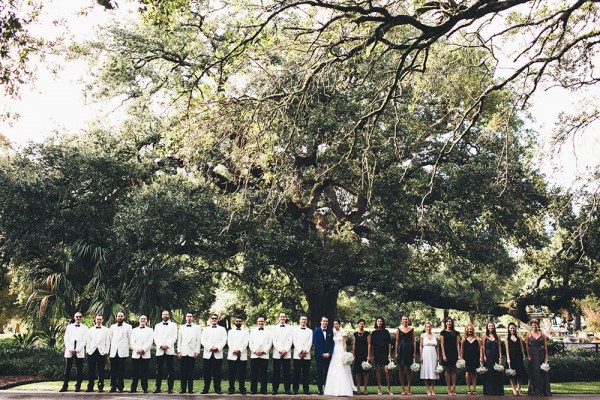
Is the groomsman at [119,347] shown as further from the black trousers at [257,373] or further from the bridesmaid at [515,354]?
the bridesmaid at [515,354]

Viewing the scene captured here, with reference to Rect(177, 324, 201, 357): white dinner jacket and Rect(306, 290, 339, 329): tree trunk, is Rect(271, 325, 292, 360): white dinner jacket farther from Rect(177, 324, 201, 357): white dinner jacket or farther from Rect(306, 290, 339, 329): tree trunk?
Rect(306, 290, 339, 329): tree trunk

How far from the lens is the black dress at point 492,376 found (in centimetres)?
1372

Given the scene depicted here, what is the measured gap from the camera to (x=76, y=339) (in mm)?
13797

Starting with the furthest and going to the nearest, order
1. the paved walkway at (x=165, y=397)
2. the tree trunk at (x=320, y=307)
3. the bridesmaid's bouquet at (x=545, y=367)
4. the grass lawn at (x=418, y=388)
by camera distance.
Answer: the tree trunk at (x=320, y=307), the grass lawn at (x=418, y=388), the bridesmaid's bouquet at (x=545, y=367), the paved walkway at (x=165, y=397)

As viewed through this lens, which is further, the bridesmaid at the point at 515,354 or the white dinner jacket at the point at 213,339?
the bridesmaid at the point at 515,354

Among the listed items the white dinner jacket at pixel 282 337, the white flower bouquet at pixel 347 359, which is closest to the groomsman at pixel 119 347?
the white dinner jacket at pixel 282 337

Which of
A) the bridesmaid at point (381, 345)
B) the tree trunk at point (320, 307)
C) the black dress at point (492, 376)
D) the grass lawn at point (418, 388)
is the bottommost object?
the grass lawn at point (418, 388)

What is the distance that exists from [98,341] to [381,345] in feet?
22.2

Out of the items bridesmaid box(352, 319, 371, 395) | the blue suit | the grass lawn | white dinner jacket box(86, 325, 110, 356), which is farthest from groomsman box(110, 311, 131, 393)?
bridesmaid box(352, 319, 371, 395)

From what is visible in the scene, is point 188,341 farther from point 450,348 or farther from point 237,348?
point 450,348

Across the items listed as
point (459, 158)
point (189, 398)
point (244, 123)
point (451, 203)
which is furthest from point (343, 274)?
point (244, 123)

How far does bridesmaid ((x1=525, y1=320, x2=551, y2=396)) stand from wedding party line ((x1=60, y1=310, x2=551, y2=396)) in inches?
0.9

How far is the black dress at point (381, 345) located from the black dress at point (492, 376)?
2370mm

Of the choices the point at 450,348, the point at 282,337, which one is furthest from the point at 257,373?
the point at 450,348
